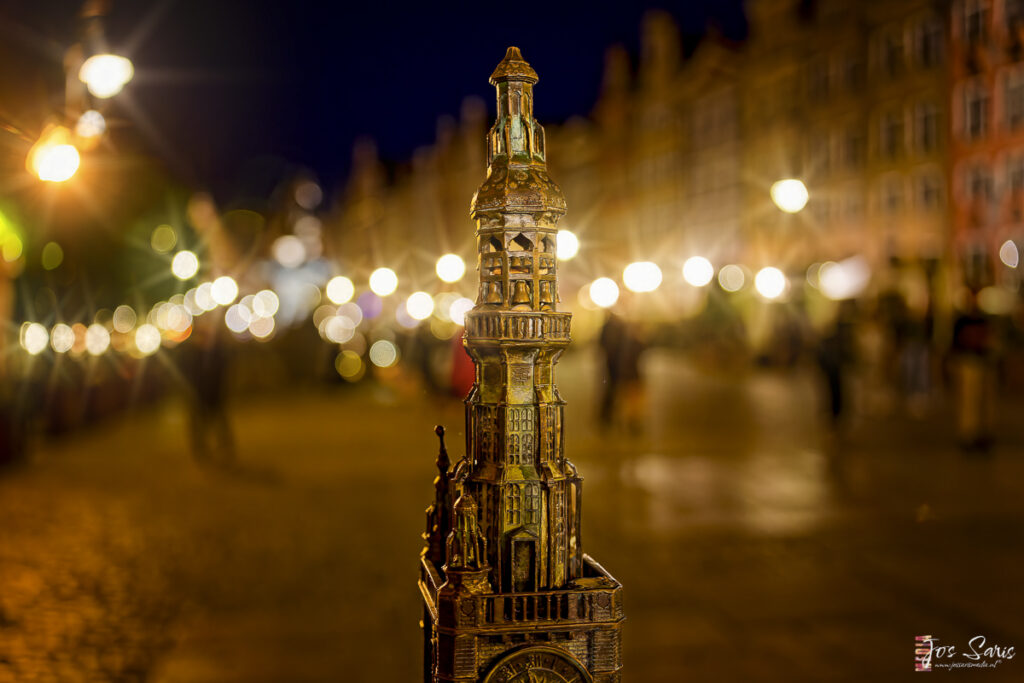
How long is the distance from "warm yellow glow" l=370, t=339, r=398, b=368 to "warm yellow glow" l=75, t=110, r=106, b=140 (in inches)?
813

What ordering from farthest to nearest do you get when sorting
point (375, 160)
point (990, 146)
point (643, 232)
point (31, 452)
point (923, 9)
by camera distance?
point (375, 160) < point (643, 232) < point (923, 9) < point (990, 146) < point (31, 452)

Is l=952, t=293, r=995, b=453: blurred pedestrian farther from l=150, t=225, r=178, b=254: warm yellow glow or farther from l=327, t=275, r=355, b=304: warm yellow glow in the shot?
l=150, t=225, r=178, b=254: warm yellow glow

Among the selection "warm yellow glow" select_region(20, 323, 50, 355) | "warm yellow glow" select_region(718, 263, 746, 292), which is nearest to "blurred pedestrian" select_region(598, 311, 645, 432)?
"warm yellow glow" select_region(20, 323, 50, 355)

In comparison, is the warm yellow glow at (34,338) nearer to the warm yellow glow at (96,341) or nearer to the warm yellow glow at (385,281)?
the warm yellow glow at (96,341)

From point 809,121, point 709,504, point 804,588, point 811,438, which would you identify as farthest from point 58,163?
point 809,121

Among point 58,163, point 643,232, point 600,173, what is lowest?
point 58,163

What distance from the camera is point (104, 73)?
792 centimetres

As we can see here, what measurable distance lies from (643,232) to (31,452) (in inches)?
2071

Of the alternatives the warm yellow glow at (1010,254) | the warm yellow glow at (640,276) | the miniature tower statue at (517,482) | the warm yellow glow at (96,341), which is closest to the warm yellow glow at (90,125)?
the miniature tower statue at (517,482)

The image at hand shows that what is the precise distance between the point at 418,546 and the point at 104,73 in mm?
4665

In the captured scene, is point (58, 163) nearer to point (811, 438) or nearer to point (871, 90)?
point (811, 438)

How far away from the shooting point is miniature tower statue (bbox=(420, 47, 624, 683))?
3.20 m

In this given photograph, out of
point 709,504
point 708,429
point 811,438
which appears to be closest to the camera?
point 709,504

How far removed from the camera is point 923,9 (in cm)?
3806
